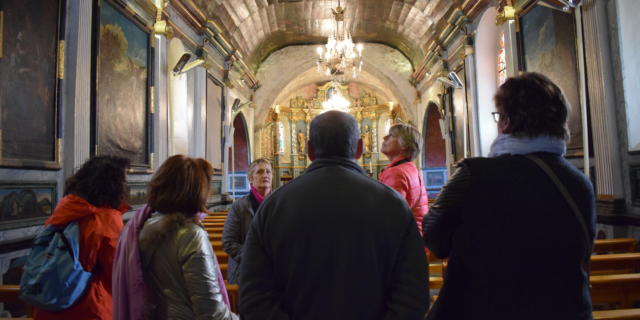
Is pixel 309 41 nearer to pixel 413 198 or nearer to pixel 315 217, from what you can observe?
pixel 413 198

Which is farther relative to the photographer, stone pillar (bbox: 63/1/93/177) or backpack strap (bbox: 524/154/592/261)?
stone pillar (bbox: 63/1/93/177)

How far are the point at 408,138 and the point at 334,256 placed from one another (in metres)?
1.50

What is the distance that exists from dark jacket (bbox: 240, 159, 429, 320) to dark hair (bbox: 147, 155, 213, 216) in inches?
19.2

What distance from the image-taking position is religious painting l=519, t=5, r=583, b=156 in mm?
5145

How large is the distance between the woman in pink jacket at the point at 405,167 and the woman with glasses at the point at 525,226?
3.60ft

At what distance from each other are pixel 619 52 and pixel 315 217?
5120 millimetres

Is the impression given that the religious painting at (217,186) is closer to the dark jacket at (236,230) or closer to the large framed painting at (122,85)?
the large framed painting at (122,85)

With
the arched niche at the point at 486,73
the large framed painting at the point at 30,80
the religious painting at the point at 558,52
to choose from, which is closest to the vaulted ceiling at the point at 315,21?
the arched niche at the point at 486,73

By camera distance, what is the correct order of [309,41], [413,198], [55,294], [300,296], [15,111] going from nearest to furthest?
[300,296] < [55,294] < [413,198] < [15,111] < [309,41]

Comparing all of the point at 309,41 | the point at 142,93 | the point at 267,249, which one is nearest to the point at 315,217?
the point at 267,249

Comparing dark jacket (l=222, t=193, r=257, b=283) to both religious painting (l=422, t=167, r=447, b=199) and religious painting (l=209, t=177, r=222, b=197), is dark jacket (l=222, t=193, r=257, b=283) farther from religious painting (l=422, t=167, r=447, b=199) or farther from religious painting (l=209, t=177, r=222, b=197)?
religious painting (l=422, t=167, r=447, b=199)

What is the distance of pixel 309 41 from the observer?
619 inches

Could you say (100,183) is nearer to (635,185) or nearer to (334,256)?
(334,256)

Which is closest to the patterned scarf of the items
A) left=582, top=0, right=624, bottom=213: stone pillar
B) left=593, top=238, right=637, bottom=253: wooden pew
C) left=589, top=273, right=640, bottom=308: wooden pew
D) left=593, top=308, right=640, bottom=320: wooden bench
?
left=593, top=308, right=640, bottom=320: wooden bench
